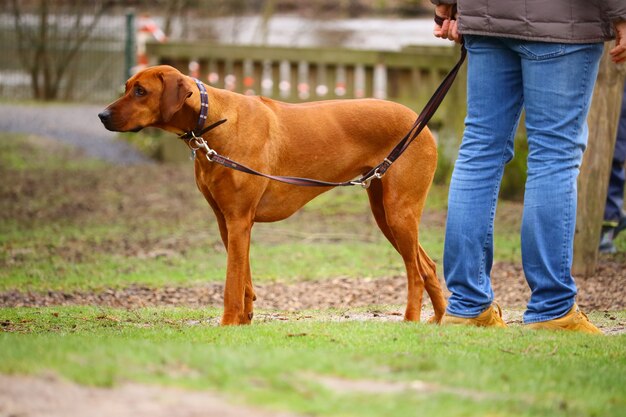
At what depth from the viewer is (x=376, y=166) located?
235 inches

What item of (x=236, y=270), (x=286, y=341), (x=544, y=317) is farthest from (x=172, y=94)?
(x=544, y=317)

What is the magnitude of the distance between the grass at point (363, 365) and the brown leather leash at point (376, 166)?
80cm

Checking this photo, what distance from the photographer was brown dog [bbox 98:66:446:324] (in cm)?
555

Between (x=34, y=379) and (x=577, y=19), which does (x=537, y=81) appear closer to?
(x=577, y=19)

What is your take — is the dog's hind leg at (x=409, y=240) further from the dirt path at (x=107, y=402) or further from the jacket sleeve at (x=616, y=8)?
the dirt path at (x=107, y=402)

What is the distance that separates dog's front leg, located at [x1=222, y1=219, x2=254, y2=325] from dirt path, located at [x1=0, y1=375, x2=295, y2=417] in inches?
77.9

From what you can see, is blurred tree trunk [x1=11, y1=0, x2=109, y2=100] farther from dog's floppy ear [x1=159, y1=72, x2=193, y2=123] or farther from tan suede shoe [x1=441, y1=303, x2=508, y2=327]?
tan suede shoe [x1=441, y1=303, x2=508, y2=327]

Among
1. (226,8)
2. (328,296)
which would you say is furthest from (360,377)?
(226,8)

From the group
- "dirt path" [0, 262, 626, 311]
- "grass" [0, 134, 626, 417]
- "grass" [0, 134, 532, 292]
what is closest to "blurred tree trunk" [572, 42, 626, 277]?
"dirt path" [0, 262, 626, 311]

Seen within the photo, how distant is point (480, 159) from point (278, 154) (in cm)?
115

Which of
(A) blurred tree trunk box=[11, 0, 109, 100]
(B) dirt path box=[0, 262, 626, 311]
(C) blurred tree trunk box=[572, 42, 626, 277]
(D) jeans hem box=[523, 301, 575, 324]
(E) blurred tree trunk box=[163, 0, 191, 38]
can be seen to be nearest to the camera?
(D) jeans hem box=[523, 301, 575, 324]

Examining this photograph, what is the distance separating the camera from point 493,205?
533 centimetres

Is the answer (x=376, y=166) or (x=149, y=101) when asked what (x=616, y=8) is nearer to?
(x=376, y=166)

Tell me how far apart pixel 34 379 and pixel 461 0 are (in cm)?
268
